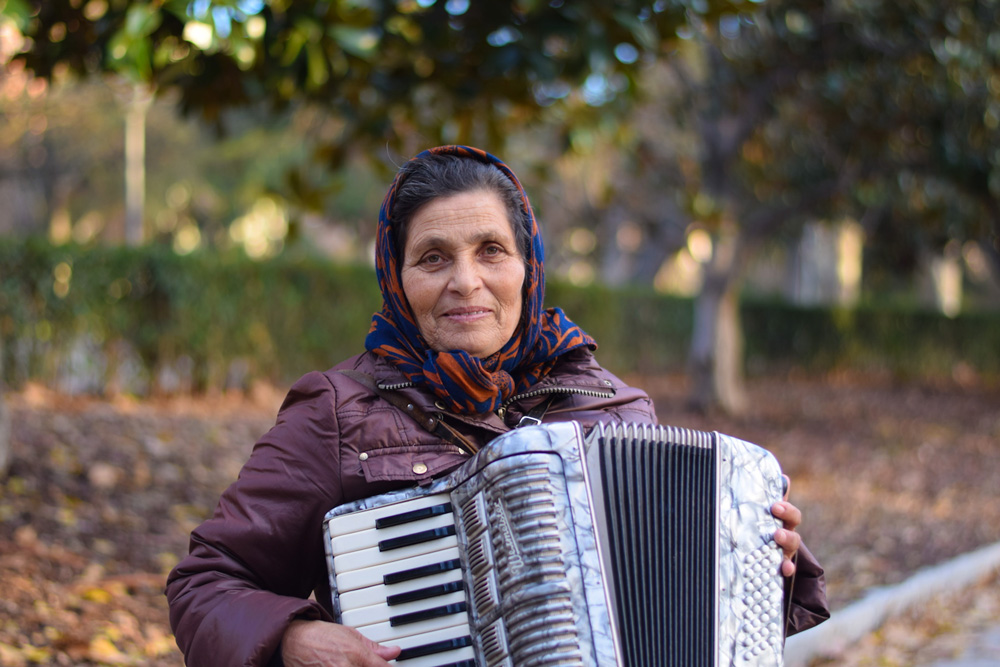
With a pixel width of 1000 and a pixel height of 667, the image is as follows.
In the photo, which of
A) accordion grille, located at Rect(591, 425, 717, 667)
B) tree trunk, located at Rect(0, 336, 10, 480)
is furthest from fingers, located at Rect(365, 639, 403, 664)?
tree trunk, located at Rect(0, 336, 10, 480)

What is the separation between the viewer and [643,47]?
435 centimetres

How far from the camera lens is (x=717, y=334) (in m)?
12.2

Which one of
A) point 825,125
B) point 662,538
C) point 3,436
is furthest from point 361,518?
point 825,125

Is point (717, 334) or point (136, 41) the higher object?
point (136, 41)

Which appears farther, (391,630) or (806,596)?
(806,596)

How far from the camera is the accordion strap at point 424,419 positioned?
6.80 feet

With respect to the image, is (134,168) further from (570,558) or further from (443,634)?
(570,558)

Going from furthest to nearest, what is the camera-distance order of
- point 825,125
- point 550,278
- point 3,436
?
1. point 550,278
2. point 825,125
3. point 3,436

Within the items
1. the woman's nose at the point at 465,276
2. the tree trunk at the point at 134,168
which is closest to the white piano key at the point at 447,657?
the woman's nose at the point at 465,276

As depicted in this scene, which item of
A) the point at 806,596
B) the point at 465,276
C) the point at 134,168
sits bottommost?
the point at 806,596

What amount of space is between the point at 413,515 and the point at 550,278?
570 inches

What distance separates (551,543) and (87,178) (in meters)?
27.6

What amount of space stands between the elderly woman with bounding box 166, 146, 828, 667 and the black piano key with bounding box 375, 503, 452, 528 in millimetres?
86

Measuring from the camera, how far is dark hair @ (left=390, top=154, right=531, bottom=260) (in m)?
2.14
